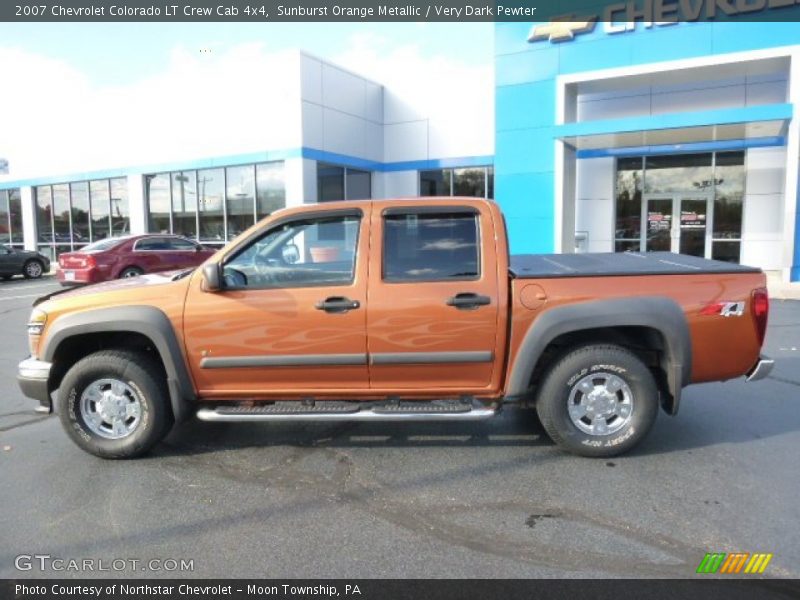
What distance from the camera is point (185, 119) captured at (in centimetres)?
2053

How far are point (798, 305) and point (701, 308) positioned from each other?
9.31 meters

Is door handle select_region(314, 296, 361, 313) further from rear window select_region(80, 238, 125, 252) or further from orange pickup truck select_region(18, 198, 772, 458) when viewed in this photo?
rear window select_region(80, 238, 125, 252)

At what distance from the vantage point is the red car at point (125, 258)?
47.5ft

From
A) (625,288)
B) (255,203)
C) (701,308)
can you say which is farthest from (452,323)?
(255,203)

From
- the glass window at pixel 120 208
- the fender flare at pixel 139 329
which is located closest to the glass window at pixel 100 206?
the glass window at pixel 120 208

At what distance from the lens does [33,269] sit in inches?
828

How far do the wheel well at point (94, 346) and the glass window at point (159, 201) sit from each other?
61.6ft

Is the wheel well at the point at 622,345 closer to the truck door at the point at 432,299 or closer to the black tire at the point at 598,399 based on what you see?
the black tire at the point at 598,399

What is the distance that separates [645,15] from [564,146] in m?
3.58

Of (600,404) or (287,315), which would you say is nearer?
(287,315)

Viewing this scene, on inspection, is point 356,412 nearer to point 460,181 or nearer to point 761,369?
point 761,369

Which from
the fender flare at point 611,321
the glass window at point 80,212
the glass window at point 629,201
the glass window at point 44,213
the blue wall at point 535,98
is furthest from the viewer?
the glass window at point 44,213
